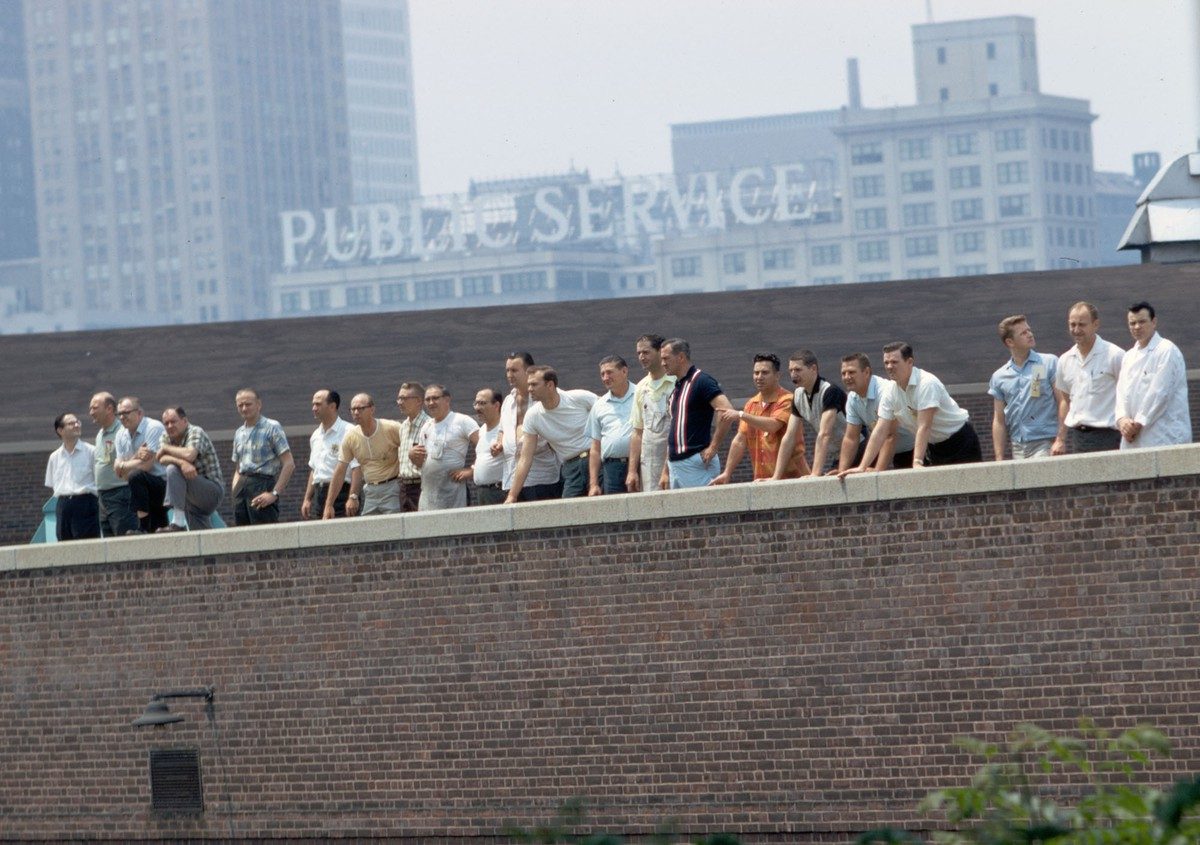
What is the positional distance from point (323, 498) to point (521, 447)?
2367 millimetres

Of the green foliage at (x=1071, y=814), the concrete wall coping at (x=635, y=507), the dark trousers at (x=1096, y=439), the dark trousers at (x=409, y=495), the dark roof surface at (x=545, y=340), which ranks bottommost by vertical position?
the green foliage at (x=1071, y=814)

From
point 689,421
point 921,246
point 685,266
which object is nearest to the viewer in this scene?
point 689,421

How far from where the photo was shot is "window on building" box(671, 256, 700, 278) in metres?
184

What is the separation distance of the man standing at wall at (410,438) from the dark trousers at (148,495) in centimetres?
212

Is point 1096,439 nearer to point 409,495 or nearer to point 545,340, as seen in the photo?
point 409,495

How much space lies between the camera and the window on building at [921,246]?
180 m

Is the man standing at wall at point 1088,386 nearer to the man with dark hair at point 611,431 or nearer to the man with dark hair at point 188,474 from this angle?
the man with dark hair at point 611,431

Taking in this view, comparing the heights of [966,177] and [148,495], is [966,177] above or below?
above

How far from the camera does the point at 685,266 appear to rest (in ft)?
604

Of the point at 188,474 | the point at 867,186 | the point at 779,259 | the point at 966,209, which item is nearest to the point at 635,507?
the point at 188,474

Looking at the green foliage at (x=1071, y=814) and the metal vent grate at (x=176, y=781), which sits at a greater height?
the green foliage at (x=1071, y=814)

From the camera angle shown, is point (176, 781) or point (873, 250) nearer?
point (176, 781)

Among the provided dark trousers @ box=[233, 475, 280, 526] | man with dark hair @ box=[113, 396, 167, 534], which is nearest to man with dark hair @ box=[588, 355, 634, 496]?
dark trousers @ box=[233, 475, 280, 526]

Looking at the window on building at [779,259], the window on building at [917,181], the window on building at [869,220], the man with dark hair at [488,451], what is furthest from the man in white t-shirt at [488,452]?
the window on building at [917,181]
